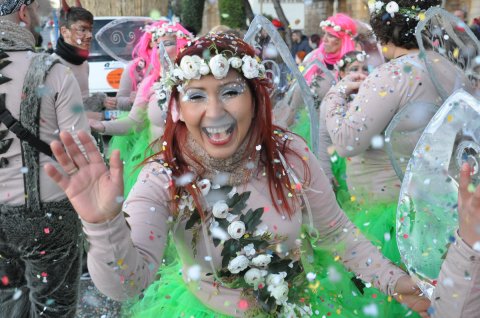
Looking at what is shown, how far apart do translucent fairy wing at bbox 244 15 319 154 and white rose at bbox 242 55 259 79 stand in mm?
1152

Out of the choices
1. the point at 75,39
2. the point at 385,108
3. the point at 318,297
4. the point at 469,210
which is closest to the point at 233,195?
the point at 318,297

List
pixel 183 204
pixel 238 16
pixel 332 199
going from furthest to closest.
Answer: pixel 238 16
pixel 332 199
pixel 183 204

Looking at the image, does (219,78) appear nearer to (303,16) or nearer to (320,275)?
(320,275)

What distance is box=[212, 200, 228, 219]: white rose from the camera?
1925 millimetres

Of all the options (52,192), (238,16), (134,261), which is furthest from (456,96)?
(238,16)

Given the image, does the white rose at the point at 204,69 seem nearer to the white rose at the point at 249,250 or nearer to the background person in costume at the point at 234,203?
the background person in costume at the point at 234,203

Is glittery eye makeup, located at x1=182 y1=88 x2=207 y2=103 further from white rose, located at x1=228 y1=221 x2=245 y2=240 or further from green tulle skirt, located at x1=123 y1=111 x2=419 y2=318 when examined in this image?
green tulle skirt, located at x1=123 y1=111 x2=419 y2=318

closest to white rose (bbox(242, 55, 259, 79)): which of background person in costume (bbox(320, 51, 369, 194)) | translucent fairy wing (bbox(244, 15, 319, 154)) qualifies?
translucent fairy wing (bbox(244, 15, 319, 154))

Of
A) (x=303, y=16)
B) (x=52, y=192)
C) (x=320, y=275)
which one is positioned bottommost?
(x=303, y=16)

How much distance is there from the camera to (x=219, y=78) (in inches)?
75.8

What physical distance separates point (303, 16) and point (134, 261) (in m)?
23.2

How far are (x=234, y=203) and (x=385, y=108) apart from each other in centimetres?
104

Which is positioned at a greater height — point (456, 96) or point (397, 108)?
point (456, 96)

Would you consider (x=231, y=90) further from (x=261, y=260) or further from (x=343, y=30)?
(x=343, y=30)
